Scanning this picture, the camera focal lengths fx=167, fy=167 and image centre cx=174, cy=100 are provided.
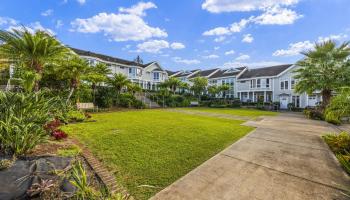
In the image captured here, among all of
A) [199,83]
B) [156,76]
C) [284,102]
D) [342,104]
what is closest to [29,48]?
[342,104]

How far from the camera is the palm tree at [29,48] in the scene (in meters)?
6.82

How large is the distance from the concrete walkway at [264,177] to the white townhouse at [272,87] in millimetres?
28097

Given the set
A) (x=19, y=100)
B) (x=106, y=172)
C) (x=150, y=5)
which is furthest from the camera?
(x=150, y=5)

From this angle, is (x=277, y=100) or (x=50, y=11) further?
(x=277, y=100)

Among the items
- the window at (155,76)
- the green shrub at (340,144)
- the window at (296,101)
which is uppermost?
the window at (155,76)

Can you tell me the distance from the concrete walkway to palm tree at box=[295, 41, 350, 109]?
12.3m

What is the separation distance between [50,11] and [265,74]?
33.9 meters

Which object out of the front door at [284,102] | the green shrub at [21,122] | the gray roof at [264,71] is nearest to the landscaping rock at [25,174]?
the green shrub at [21,122]

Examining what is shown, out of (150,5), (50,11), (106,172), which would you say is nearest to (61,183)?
(106,172)

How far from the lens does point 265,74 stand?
1292 inches

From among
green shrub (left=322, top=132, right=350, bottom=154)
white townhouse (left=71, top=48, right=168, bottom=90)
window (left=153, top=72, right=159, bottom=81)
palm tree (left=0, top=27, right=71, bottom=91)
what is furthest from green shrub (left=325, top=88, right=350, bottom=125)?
window (left=153, top=72, right=159, bottom=81)

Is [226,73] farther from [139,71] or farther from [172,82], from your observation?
[139,71]

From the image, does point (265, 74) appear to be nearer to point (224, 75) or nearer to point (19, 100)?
point (224, 75)

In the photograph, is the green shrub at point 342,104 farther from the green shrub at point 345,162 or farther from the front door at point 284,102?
the front door at point 284,102
